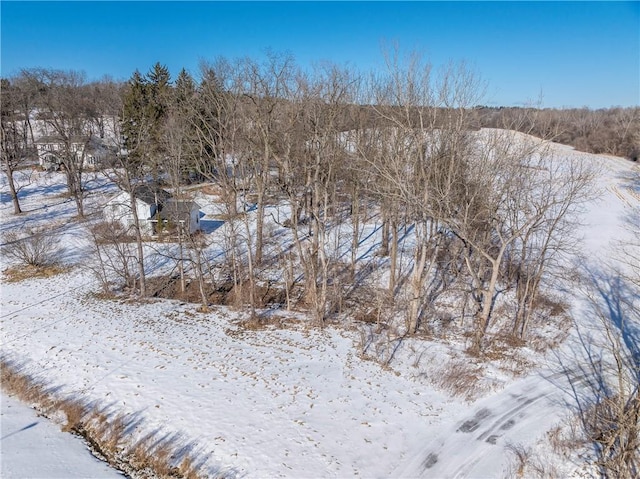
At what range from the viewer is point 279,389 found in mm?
14438

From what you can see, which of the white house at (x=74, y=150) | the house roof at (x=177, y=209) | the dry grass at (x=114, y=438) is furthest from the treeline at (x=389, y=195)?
the white house at (x=74, y=150)

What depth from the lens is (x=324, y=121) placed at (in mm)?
20594

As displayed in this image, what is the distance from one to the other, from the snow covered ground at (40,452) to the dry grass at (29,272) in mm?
12022

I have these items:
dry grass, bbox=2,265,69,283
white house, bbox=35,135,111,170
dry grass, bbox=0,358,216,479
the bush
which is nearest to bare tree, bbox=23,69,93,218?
white house, bbox=35,135,111,170

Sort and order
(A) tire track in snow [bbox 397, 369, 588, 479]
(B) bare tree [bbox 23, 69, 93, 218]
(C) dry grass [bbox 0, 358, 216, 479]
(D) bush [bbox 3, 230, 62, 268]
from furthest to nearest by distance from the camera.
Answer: (B) bare tree [bbox 23, 69, 93, 218]
(D) bush [bbox 3, 230, 62, 268]
(C) dry grass [bbox 0, 358, 216, 479]
(A) tire track in snow [bbox 397, 369, 588, 479]

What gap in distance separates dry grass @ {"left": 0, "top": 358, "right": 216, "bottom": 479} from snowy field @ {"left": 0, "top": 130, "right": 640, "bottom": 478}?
0.97 feet

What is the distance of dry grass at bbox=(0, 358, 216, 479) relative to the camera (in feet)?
38.7

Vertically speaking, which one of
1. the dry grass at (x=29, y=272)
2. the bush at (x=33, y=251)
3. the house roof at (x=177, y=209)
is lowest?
the dry grass at (x=29, y=272)

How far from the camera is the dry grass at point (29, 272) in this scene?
24109mm

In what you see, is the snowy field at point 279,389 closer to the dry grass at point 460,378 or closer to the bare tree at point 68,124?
the dry grass at point 460,378

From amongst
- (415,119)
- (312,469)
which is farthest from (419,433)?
(415,119)

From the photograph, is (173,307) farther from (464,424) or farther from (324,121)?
(464,424)

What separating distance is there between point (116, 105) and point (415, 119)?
150 feet

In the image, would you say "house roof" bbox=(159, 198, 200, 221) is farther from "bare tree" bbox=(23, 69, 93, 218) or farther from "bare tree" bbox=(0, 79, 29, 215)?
"bare tree" bbox=(0, 79, 29, 215)
